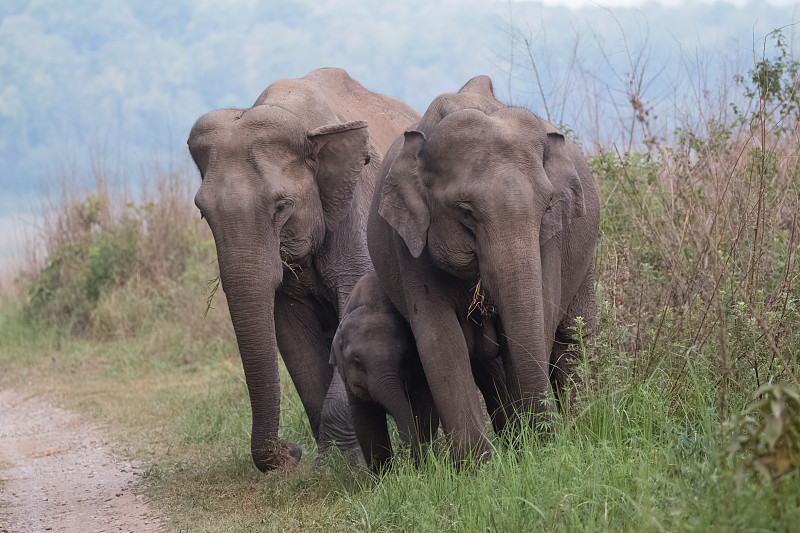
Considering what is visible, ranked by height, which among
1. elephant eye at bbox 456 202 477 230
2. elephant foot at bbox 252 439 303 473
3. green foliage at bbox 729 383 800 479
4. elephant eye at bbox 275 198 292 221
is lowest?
elephant foot at bbox 252 439 303 473

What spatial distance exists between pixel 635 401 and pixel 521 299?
0.87 meters

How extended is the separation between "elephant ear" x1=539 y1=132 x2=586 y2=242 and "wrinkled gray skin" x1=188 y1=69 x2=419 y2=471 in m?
1.91

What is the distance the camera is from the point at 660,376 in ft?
18.4

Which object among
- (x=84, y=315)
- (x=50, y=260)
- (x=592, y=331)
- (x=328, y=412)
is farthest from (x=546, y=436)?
(x=50, y=260)

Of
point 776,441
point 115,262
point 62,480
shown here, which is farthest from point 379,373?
point 115,262

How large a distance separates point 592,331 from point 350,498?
1.75 metres

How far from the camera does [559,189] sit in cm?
521

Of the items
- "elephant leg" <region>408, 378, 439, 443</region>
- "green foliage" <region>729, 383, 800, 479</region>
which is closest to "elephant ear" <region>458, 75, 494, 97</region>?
"elephant leg" <region>408, 378, 439, 443</region>

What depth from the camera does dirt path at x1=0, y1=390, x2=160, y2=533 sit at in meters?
6.10

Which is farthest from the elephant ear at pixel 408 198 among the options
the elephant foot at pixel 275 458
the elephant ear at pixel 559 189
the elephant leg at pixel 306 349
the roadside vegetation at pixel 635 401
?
the elephant leg at pixel 306 349

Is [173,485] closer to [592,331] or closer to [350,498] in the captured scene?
[350,498]

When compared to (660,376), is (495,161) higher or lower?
higher

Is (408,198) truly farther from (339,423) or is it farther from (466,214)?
(339,423)

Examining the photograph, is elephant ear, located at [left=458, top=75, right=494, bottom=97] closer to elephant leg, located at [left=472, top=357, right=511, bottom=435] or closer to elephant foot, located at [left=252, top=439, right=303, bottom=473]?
elephant leg, located at [left=472, top=357, right=511, bottom=435]
